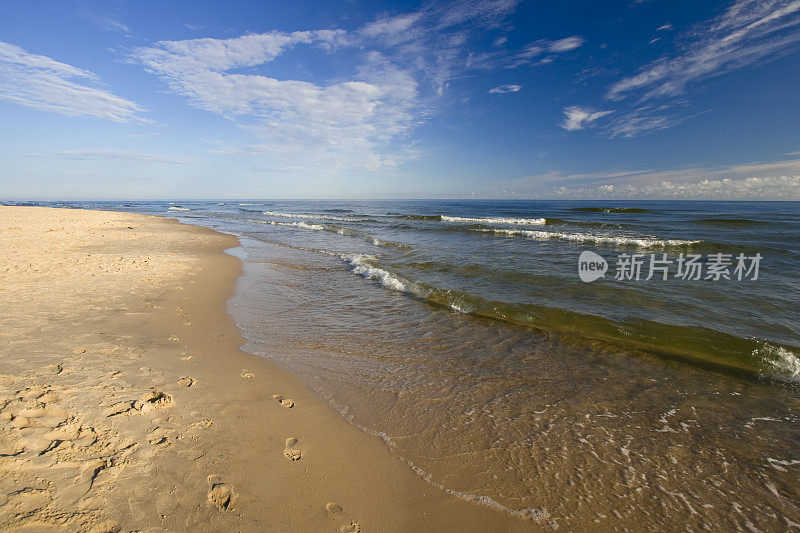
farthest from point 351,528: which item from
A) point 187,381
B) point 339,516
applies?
point 187,381

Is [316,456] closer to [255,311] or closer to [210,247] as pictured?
[255,311]

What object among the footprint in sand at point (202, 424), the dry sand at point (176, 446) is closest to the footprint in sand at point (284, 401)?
the dry sand at point (176, 446)

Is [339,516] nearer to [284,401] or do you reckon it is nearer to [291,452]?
[291,452]

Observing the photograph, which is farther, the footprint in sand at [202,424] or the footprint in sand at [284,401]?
the footprint in sand at [284,401]

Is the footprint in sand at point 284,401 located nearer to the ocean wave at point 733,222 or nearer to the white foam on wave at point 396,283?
the white foam on wave at point 396,283

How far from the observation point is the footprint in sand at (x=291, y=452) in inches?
115

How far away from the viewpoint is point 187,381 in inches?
156

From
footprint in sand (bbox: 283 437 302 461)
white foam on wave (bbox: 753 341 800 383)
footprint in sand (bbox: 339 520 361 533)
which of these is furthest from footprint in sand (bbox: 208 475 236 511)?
white foam on wave (bbox: 753 341 800 383)

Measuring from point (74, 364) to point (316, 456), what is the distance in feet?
11.8

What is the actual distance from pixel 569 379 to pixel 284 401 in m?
4.00

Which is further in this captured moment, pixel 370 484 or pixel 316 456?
pixel 316 456

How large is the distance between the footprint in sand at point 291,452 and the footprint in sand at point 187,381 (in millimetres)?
1723

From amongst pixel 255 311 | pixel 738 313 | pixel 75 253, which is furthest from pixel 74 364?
pixel 738 313

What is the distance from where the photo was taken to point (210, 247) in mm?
15492
